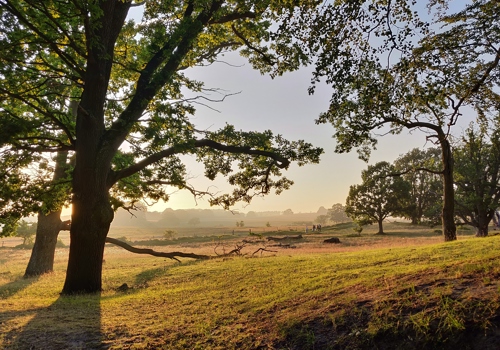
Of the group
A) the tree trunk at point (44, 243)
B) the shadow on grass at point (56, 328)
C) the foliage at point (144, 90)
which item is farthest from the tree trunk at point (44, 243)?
the shadow on grass at point (56, 328)

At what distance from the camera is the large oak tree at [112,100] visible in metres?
11.3

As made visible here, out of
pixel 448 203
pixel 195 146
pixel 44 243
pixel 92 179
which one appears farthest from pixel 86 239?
pixel 448 203

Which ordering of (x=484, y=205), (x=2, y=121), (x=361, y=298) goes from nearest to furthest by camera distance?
1. (x=361, y=298)
2. (x=2, y=121)
3. (x=484, y=205)

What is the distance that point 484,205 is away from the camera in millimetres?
29531

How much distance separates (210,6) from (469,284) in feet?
40.0

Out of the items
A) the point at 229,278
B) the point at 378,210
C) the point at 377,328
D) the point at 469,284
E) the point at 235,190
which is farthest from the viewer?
the point at 378,210

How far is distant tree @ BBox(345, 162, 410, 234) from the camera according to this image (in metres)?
52.8

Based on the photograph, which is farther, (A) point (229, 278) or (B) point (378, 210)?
(B) point (378, 210)

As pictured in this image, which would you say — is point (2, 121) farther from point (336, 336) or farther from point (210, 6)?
point (336, 336)

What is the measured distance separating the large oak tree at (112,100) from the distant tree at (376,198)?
41353 millimetres

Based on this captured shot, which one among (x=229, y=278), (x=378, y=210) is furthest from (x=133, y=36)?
(x=378, y=210)

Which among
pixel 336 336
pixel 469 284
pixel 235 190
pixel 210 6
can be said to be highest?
pixel 210 6

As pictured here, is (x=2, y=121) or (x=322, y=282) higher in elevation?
(x=2, y=121)

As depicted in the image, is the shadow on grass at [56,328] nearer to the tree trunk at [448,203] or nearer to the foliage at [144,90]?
the foliage at [144,90]
